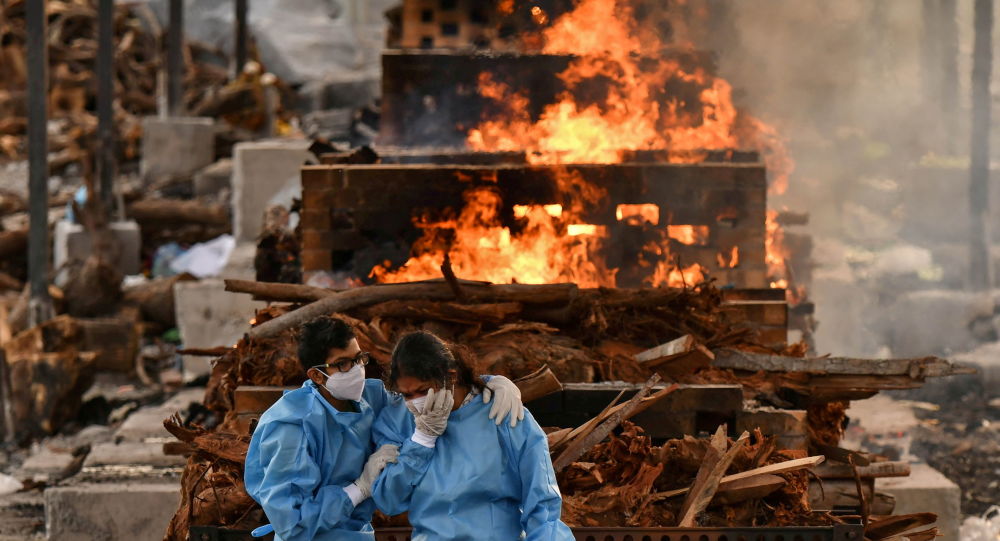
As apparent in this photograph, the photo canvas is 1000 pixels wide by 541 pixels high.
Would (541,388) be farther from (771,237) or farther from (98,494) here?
(771,237)

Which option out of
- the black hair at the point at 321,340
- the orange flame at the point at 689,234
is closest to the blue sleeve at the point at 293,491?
the black hair at the point at 321,340

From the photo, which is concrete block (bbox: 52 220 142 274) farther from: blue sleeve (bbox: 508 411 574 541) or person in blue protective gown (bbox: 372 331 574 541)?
blue sleeve (bbox: 508 411 574 541)

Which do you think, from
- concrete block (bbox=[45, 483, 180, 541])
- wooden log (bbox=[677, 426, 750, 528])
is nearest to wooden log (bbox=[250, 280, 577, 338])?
wooden log (bbox=[677, 426, 750, 528])

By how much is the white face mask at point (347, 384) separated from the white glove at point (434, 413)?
1.12ft

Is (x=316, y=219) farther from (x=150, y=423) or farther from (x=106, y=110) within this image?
(x=106, y=110)

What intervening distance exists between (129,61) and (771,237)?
2117 centimetres

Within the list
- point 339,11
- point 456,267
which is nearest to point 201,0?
point 339,11

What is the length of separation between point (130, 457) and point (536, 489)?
627 centimetres

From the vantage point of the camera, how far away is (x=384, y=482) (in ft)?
15.4

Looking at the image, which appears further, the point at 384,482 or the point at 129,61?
the point at 129,61

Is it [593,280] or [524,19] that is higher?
[524,19]

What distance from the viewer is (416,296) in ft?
24.5

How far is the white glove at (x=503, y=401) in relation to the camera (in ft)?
15.1

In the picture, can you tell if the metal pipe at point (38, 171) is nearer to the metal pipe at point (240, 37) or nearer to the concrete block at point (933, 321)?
the metal pipe at point (240, 37)
